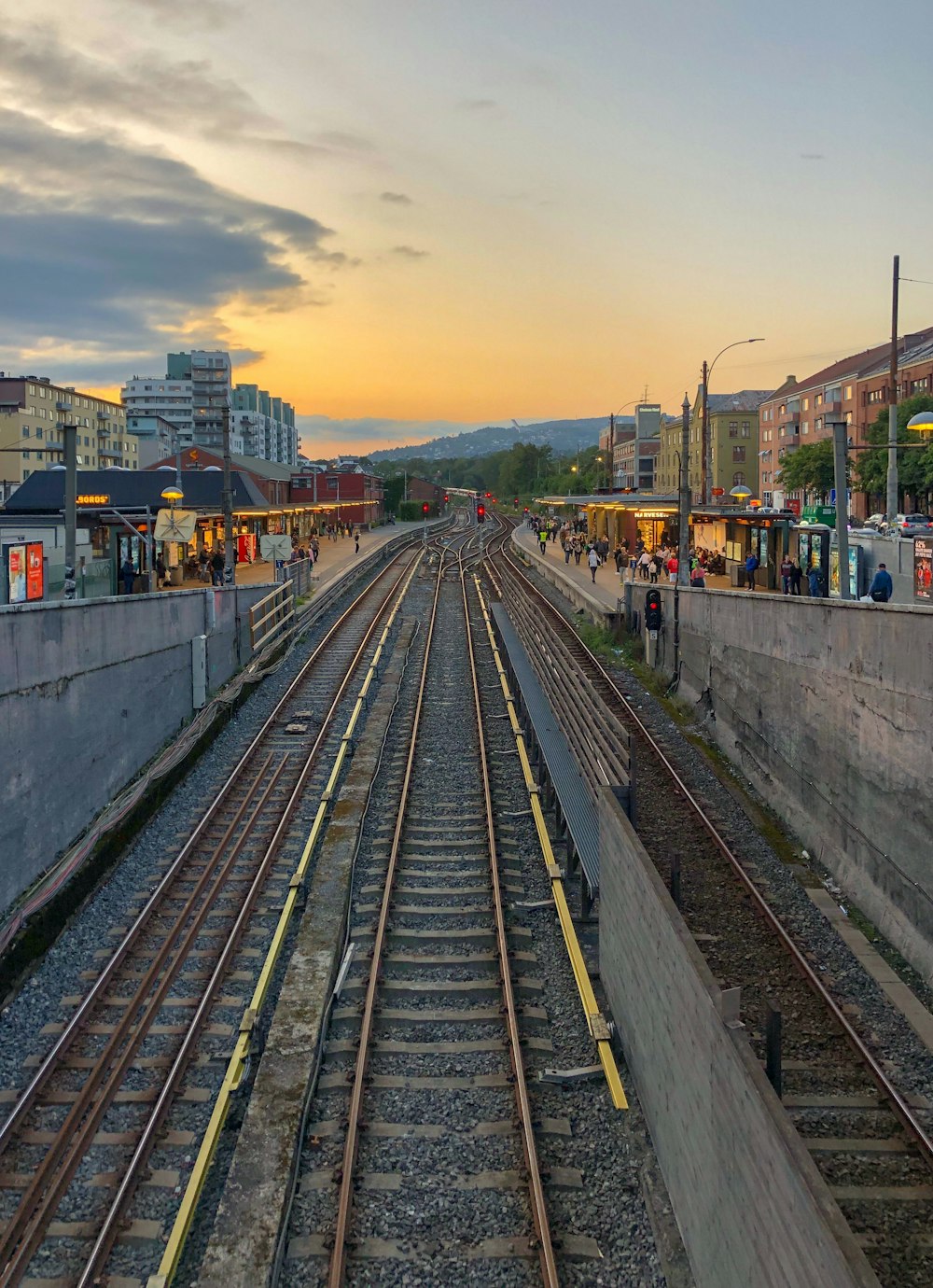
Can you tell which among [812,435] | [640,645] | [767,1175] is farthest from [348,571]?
[812,435]

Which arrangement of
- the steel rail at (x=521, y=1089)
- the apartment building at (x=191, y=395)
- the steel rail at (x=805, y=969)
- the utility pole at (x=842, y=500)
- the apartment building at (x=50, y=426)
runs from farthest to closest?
the apartment building at (x=191, y=395)
the apartment building at (x=50, y=426)
the utility pole at (x=842, y=500)
the steel rail at (x=805, y=969)
the steel rail at (x=521, y=1089)

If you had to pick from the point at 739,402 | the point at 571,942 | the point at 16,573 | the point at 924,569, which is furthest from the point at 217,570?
the point at 739,402

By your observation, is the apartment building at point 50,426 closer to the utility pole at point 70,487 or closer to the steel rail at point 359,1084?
the utility pole at point 70,487

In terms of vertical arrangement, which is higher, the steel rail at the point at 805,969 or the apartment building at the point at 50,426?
the apartment building at the point at 50,426

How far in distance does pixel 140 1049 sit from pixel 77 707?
776 centimetres

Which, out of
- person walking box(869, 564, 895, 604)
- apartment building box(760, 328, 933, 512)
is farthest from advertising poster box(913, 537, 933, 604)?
apartment building box(760, 328, 933, 512)

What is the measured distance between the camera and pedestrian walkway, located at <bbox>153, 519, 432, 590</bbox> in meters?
37.5

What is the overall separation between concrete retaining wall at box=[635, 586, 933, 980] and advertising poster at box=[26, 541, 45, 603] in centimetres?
1271

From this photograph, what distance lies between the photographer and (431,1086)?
894cm

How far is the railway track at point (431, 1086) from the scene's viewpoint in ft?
23.4

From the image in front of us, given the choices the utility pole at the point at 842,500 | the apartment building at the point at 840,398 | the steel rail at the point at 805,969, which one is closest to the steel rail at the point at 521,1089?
the steel rail at the point at 805,969

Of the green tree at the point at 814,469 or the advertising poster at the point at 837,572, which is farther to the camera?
the green tree at the point at 814,469

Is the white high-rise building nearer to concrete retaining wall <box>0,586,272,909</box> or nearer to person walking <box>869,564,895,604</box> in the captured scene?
concrete retaining wall <box>0,586,272,909</box>

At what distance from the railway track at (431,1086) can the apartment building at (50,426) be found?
69.8m
